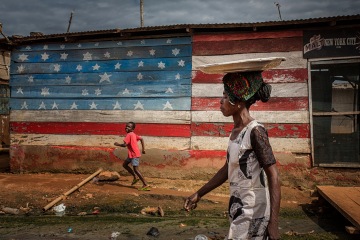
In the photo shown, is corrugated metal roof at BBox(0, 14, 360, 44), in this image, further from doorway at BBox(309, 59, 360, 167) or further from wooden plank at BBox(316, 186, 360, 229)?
wooden plank at BBox(316, 186, 360, 229)

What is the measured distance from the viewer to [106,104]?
7922mm

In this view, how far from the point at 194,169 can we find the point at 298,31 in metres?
3.95

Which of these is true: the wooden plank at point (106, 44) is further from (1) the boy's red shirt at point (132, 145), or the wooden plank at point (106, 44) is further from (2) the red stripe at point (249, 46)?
(1) the boy's red shirt at point (132, 145)

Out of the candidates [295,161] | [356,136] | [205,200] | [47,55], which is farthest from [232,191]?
[47,55]

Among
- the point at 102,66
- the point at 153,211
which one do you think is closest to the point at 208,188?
the point at 153,211

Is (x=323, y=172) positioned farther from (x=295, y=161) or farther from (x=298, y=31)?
(x=298, y=31)

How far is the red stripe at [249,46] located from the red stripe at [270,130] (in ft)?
5.64

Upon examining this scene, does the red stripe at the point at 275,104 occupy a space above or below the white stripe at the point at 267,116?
above

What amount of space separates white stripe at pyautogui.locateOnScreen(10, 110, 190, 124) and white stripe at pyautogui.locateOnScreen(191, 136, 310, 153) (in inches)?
22.6

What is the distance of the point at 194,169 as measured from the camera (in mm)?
7262

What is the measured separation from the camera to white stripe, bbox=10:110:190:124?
7.49 meters

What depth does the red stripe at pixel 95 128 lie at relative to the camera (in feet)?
24.5

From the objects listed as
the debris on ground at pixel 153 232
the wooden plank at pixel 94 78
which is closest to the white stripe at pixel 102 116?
the wooden plank at pixel 94 78

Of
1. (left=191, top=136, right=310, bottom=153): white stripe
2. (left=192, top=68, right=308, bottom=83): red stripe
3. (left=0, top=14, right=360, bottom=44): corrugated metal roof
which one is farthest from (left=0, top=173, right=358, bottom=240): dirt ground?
(left=0, top=14, right=360, bottom=44): corrugated metal roof
